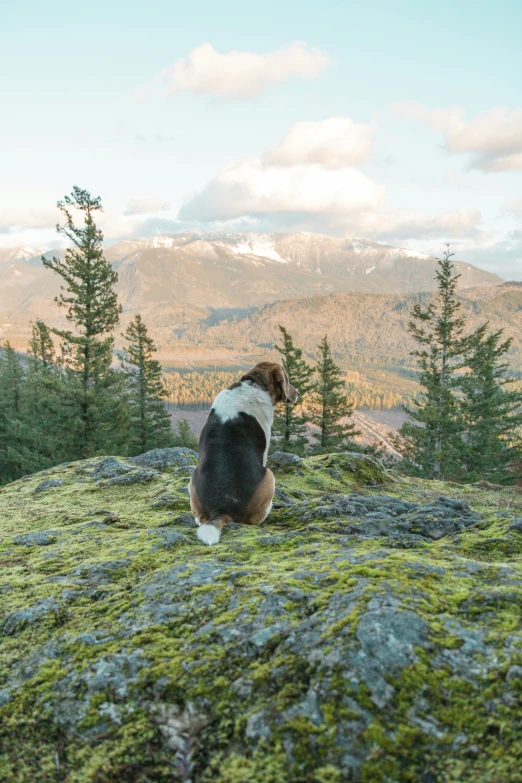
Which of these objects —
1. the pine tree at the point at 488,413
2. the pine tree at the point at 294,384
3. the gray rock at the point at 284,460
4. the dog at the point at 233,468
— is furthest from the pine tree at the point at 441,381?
the dog at the point at 233,468

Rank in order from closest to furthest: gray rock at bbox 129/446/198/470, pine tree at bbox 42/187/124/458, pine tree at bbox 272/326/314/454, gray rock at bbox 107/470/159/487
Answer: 1. gray rock at bbox 107/470/159/487
2. gray rock at bbox 129/446/198/470
3. pine tree at bbox 42/187/124/458
4. pine tree at bbox 272/326/314/454

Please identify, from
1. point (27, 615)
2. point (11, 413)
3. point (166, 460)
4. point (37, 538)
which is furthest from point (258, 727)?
point (11, 413)

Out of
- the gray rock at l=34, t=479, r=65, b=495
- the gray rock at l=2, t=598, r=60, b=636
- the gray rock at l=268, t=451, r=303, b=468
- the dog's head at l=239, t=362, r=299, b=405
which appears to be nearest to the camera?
the gray rock at l=2, t=598, r=60, b=636

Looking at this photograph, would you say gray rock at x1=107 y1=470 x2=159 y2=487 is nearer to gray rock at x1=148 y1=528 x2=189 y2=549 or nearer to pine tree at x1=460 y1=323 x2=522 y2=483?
gray rock at x1=148 y1=528 x2=189 y2=549

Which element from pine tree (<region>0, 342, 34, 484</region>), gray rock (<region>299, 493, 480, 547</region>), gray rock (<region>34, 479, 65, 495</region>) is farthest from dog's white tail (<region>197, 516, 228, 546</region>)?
pine tree (<region>0, 342, 34, 484</region>)

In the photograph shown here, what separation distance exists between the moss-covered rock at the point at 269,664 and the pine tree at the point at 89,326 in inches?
1083

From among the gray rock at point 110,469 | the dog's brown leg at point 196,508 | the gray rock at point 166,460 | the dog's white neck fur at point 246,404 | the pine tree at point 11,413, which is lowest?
the pine tree at point 11,413

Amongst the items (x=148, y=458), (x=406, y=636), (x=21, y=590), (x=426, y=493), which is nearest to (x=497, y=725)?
(x=406, y=636)

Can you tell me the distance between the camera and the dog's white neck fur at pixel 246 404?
7.87 metres

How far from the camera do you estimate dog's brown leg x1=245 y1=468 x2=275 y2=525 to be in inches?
273

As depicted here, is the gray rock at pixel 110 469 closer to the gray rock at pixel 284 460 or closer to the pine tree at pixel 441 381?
the gray rock at pixel 284 460

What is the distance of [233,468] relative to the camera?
6.86m

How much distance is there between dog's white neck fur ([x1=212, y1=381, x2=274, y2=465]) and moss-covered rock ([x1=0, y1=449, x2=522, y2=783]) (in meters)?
2.99

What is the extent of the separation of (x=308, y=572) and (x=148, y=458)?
10813 mm
